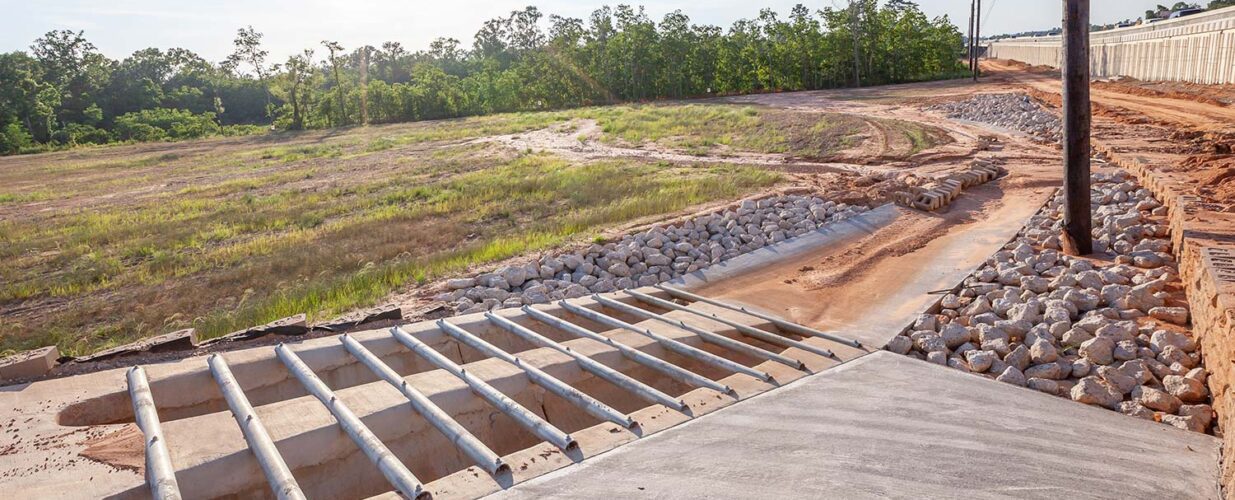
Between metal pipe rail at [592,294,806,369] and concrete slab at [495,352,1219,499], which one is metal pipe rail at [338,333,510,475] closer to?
concrete slab at [495,352,1219,499]

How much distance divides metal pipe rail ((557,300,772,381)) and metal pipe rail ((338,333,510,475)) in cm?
188

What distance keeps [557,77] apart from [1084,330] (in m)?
51.2

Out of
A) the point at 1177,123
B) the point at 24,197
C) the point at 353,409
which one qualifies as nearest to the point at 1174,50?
the point at 1177,123

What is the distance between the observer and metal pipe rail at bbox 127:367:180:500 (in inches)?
140

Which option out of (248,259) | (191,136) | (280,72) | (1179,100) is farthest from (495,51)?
(248,259)

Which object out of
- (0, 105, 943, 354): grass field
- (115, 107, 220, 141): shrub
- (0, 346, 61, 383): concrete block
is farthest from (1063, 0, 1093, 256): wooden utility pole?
(115, 107, 220, 141): shrub

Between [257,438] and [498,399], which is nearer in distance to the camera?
[257,438]

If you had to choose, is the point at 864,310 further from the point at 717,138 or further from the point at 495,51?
the point at 495,51

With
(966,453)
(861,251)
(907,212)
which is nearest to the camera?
(966,453)

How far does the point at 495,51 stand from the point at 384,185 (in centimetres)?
8181

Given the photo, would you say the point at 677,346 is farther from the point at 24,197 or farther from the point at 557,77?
the point at 557,77

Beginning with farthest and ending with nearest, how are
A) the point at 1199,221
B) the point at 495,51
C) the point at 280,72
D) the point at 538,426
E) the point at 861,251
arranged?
the point at 495,51 < the point at 280,72 < the point at 861,251 < the point at 1199,221 < the point at 538,426

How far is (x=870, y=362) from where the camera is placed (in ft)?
18.1

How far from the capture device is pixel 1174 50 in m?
29.2
